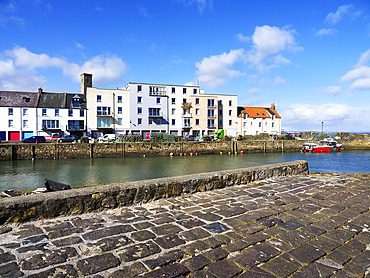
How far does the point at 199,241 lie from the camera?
321 centimetres

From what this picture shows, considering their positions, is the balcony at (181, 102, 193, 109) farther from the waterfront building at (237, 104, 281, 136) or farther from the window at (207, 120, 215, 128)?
the waterfront building at (237, 104, 281, 136)

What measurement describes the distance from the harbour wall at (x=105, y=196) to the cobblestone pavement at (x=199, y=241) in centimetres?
15

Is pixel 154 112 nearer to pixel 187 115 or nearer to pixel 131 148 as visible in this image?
pixel 187 115

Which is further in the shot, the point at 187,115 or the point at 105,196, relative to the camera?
the point at 187,115

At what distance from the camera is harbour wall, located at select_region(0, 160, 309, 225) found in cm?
377

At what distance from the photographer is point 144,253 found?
113 inches

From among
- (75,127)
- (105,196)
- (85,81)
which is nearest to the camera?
(105,196)

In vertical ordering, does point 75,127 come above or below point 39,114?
below

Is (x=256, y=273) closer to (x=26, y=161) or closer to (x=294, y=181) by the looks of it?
(x=294, y=181)

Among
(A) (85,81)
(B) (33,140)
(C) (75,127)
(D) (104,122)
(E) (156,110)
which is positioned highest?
(A) (85,81)

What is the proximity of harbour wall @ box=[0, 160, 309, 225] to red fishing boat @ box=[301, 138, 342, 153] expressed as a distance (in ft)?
170

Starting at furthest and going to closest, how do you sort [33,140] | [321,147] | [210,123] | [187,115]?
[210,123]
[187,115]
[321,147]
[33,140]

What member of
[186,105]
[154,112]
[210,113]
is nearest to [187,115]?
[186,105]

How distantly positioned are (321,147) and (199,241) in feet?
189
